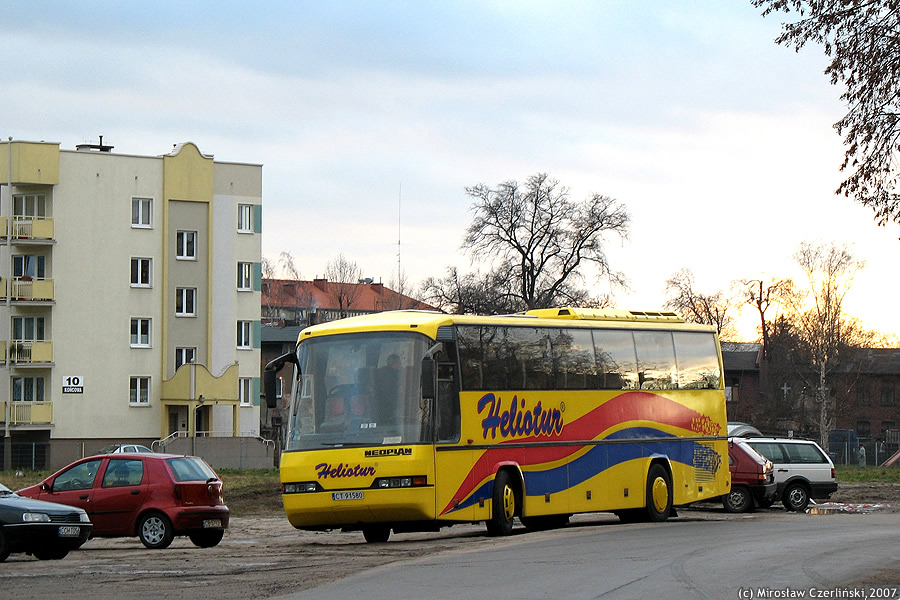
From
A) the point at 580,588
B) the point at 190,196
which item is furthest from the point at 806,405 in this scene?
the point at 580,588

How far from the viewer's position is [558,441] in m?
23.4

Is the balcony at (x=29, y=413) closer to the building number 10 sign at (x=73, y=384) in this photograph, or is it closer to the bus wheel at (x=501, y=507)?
the building number 10 sign at (x=73, y=384)

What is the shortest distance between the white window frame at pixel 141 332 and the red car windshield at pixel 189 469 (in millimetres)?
46358

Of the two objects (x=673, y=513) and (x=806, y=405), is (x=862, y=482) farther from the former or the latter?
(x=806, y=405)

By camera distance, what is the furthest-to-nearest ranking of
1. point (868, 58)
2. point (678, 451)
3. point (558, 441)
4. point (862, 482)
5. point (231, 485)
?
point (862, 482) < point (231, 485) < point (678, 451) < point (558, 441) < point (868, 58)

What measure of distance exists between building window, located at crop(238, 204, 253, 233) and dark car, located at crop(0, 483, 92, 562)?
52.0 metres

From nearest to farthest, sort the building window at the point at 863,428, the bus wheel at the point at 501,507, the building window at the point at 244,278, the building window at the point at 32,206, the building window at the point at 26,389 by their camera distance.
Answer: the bus wheel at the point at 501,507
the building window at the point at 26,389
the building window at the point at 32,206
the building window at the point at 244,278
the building window at the point at 863,428

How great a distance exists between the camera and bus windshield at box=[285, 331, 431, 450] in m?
20.4

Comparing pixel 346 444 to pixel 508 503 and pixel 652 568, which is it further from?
pixel 652 568

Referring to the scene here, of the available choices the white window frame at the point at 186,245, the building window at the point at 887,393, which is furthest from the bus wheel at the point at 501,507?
the building window at the point at 887,393

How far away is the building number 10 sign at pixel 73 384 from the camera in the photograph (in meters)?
60.8

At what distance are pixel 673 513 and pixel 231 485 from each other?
63.9 feet

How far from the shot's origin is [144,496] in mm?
21750

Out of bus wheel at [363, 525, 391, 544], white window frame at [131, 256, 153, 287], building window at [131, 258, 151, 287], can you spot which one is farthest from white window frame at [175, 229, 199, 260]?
bus wheel at [363, 525, 391, 544]
